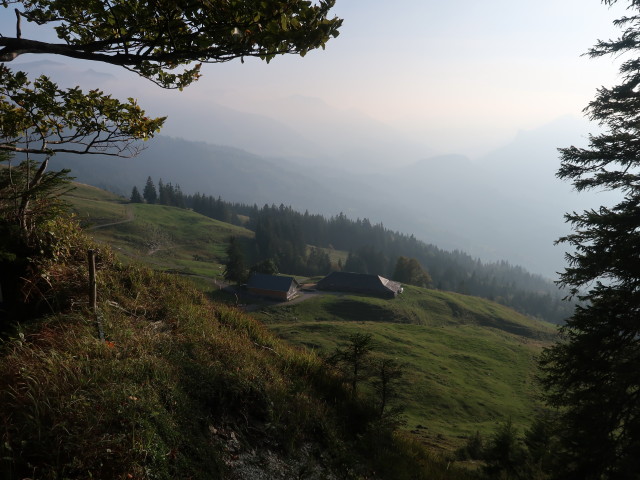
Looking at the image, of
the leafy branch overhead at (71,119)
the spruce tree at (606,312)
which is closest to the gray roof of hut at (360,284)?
the spruce tree at (606,312)

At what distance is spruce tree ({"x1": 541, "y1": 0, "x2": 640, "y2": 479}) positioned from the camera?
8211 millimetres

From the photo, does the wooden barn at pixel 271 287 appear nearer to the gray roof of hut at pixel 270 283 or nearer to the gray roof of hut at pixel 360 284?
the gray roof of hut at pixel 270 283

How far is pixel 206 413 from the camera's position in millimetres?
5398

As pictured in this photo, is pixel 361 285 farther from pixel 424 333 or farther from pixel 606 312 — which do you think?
pixel 606 312

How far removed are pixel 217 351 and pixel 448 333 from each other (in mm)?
53878

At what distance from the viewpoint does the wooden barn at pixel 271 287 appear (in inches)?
2682

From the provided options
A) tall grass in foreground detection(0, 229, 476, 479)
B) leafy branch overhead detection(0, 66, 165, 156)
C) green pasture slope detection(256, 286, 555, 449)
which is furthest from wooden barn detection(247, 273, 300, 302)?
leafy branch overhead detection(0, 66, 165, 156)

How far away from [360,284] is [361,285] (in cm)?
46

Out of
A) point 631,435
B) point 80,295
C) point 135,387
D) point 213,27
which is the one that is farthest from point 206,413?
point 631,435

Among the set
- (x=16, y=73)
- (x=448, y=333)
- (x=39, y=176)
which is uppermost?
(x=16, y=73)

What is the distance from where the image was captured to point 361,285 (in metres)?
81.4

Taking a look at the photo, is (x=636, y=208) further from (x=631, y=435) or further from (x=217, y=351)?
(x=217, y=351)

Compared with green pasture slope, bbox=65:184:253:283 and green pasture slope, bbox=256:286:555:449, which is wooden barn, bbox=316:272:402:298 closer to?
green pasture slope, bbox=256:286:555:449

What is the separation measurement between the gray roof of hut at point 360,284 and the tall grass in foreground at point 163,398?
233 feet
